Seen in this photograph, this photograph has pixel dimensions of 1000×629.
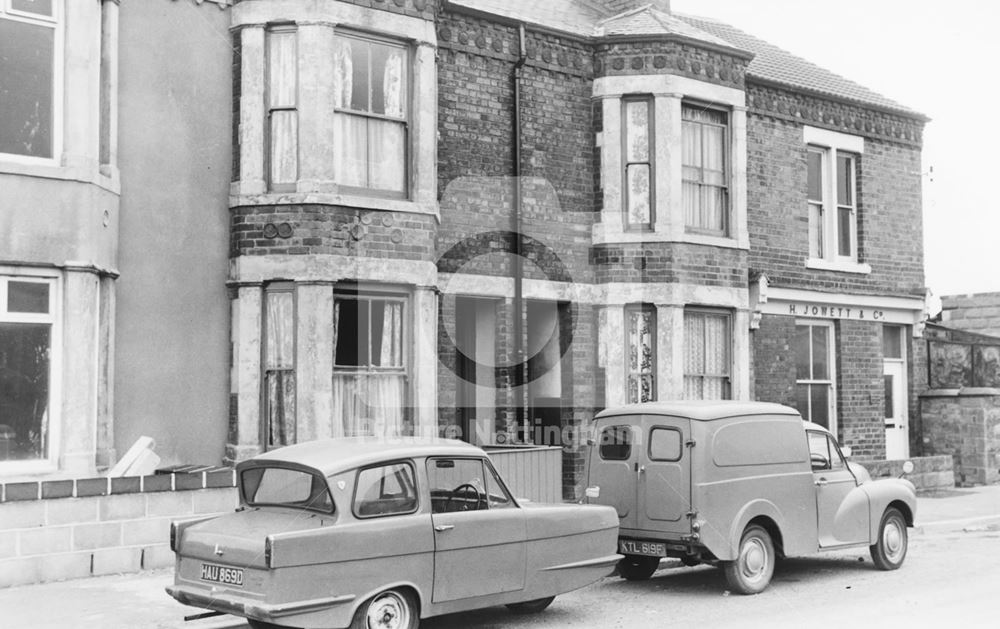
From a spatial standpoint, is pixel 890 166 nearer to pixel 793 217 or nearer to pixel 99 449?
pixel 793 217

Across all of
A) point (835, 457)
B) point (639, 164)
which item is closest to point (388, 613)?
point (835, 457)

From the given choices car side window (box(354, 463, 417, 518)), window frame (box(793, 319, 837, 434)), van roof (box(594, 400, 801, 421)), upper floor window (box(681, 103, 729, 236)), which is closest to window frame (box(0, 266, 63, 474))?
car side window (box(354, 463, 417, 518))

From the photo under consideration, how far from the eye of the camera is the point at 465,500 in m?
9.11

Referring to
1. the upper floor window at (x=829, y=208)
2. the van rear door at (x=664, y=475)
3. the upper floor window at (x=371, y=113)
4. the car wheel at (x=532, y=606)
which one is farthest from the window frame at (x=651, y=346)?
the car wheel at (x=532, y=606)

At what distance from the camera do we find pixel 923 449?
2175 cm

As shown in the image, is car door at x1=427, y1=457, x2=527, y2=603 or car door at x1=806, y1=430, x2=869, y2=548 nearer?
car door at x1=427, y1=457, x2=527, y2=603

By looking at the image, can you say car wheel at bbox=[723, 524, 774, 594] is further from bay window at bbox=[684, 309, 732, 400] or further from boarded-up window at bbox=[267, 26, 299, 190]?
boarded-up window at bbox=[267, 26, 299, 190]

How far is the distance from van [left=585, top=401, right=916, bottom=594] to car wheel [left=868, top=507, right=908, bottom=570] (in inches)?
1.3

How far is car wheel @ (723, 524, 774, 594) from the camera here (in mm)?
10648

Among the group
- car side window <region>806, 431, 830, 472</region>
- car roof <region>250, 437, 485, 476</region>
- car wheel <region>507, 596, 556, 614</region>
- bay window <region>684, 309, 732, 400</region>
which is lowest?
car wheel <region>507, 596, 556, 614</region>

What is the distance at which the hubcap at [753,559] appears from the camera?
35.4ft

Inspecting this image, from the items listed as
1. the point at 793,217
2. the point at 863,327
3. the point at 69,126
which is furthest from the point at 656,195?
the point at 69,126

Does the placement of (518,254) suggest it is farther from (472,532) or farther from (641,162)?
(472,532)

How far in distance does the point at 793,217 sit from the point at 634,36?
16.1 ft
